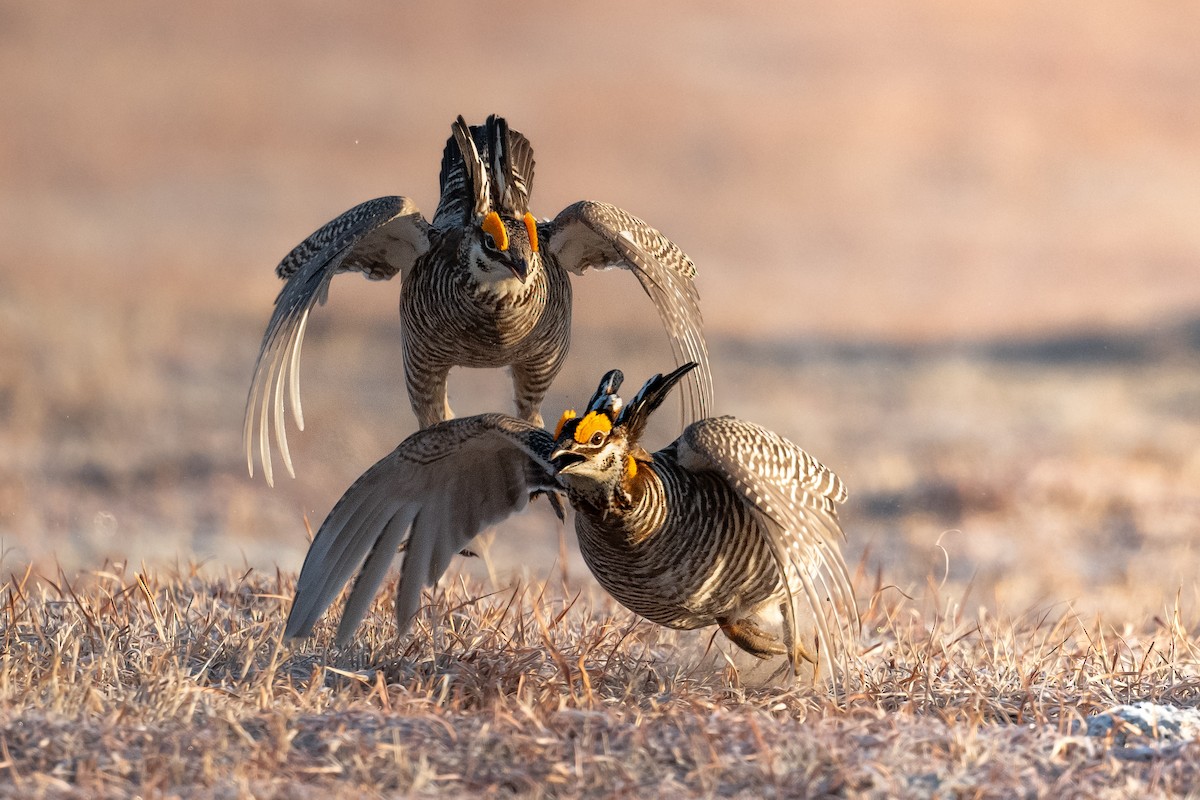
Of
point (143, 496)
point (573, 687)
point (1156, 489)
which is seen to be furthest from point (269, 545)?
point (1156, 489)

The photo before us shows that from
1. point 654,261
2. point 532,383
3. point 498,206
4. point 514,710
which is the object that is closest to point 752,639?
point 514,710

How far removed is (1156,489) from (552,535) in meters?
3.62

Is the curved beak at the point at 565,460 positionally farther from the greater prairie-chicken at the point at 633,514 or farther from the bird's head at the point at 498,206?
the bird's head at the point at 498,206

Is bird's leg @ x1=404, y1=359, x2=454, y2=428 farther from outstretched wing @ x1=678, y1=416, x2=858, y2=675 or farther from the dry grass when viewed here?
outstretched wing @ x1=678, y1=416, x2=858, y2=675

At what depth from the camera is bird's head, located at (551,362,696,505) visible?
2979 millimetres

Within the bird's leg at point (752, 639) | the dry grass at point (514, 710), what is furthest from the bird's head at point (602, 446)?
the bird's leg at point (752, 639)

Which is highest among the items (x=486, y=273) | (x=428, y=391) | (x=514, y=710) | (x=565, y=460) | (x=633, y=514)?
(x=486, y=273)

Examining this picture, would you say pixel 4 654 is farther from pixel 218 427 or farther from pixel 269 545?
pixel 218 427

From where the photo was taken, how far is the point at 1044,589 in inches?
265

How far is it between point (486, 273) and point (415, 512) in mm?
888

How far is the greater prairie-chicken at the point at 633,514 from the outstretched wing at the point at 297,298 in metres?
0.35

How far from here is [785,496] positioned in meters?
3.14

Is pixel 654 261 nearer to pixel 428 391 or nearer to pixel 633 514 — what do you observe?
pixel 428 391

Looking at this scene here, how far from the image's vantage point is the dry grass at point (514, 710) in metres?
2.65
